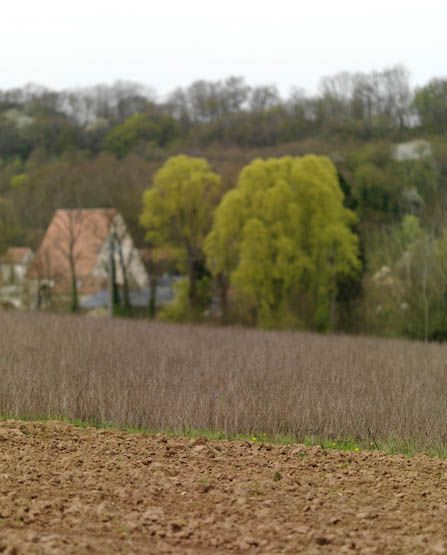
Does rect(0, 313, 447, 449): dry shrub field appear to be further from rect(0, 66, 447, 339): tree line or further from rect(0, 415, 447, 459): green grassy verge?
rect(0, 66, 447, 339): tree line

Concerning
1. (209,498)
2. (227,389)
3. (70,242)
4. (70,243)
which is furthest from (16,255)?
(209,498)

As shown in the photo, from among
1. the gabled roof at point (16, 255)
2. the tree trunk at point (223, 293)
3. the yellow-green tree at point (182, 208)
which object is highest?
the yellow-green tree at point (182, 208)

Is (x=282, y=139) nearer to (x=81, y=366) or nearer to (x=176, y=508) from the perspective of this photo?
(x=81, y=366)

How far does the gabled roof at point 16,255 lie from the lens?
5597cm

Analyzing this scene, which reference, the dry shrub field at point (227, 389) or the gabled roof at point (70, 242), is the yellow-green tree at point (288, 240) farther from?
the dry shrub field at point (227, 389)

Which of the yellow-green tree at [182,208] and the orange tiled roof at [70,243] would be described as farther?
the orange tiled roof at [70,243]

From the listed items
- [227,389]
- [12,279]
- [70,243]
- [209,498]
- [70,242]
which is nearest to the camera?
[209,498]

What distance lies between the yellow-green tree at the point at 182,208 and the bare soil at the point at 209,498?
3898 centimetres

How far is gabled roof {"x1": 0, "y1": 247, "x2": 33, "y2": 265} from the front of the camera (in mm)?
55969

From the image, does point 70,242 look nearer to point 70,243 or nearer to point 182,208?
point 70,243

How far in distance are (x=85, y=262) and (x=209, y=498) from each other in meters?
55.1

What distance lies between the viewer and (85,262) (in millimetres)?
63062

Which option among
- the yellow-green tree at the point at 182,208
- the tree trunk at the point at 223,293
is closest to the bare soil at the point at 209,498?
the tree trunk at the point at 223,293

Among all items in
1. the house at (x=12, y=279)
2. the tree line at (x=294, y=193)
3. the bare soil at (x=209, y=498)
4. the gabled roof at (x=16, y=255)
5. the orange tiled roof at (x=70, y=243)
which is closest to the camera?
the bare soil at (x=209, y=498)
